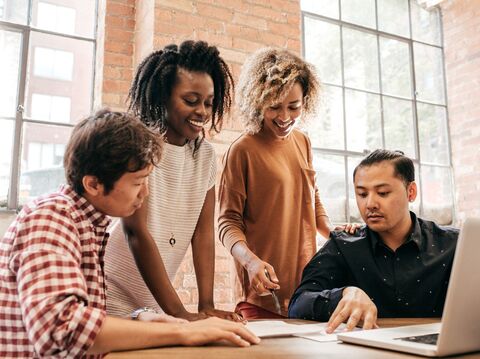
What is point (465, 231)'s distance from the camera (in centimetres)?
73

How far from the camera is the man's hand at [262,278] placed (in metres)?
1.44

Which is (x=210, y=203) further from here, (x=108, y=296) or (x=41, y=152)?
(x=41, y=152)

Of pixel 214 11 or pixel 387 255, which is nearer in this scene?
pixel 387 255

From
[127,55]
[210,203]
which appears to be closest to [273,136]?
[210,203]

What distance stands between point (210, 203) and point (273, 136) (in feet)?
1.26

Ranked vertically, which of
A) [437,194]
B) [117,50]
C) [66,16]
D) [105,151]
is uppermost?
[66,16]

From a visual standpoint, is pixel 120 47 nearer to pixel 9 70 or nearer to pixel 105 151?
pixel 9 70

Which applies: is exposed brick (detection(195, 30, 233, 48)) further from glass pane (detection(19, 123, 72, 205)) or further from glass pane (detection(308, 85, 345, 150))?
glass pane (detection(308, 85, 345, 150))

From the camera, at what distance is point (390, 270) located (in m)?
1.49

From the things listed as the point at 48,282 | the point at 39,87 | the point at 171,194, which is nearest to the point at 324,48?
the point at 39,87

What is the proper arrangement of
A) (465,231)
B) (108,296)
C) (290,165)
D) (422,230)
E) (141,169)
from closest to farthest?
(465,231), (141,169), (108,296), (422,230), (290,165)

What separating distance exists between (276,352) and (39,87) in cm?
252

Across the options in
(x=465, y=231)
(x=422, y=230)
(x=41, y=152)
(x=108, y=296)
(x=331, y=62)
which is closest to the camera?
(x=465, y=231)

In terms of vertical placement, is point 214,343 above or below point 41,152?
below
